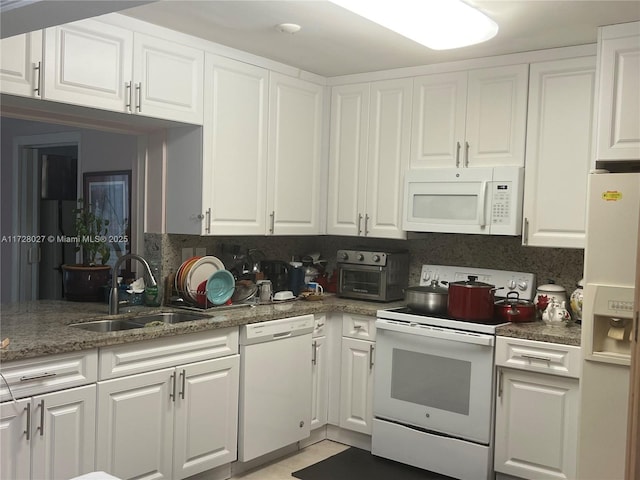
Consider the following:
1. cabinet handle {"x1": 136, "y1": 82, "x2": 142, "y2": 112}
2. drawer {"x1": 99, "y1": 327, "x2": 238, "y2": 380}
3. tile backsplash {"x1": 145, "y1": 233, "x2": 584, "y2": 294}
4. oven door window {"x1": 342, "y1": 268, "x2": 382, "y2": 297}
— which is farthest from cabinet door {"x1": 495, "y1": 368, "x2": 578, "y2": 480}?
cabinet handle {"x1": 136, "y1": 82, "x2": 142, "y2": 112}

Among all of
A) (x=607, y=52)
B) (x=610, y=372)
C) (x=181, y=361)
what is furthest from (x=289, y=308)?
(x=607, y=52)

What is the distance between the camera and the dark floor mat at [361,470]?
136 inches

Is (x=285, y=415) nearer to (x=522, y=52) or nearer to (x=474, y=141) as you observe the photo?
(x=474, y=141)

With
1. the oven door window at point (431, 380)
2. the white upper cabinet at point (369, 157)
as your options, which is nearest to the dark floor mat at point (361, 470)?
the oven door window at point (431, 380)

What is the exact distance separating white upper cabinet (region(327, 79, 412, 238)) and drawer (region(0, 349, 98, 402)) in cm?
204

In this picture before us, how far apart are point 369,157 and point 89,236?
1.80 m

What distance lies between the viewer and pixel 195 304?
3.52 m

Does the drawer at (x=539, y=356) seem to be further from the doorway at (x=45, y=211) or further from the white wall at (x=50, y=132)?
the doorway at (x=45, y=211)

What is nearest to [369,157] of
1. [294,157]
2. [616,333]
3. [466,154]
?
[294,157]

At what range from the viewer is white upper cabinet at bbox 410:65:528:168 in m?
3.54

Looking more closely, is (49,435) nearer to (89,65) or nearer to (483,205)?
(89,65)

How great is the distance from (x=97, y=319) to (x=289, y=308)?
3.65 feet

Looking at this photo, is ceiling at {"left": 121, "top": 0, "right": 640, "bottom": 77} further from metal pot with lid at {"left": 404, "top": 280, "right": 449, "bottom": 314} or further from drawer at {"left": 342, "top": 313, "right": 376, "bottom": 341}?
drawer at {"left": 342, "top": 313, "right": 376, "bottom": 341}

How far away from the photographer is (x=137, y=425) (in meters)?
2.85
